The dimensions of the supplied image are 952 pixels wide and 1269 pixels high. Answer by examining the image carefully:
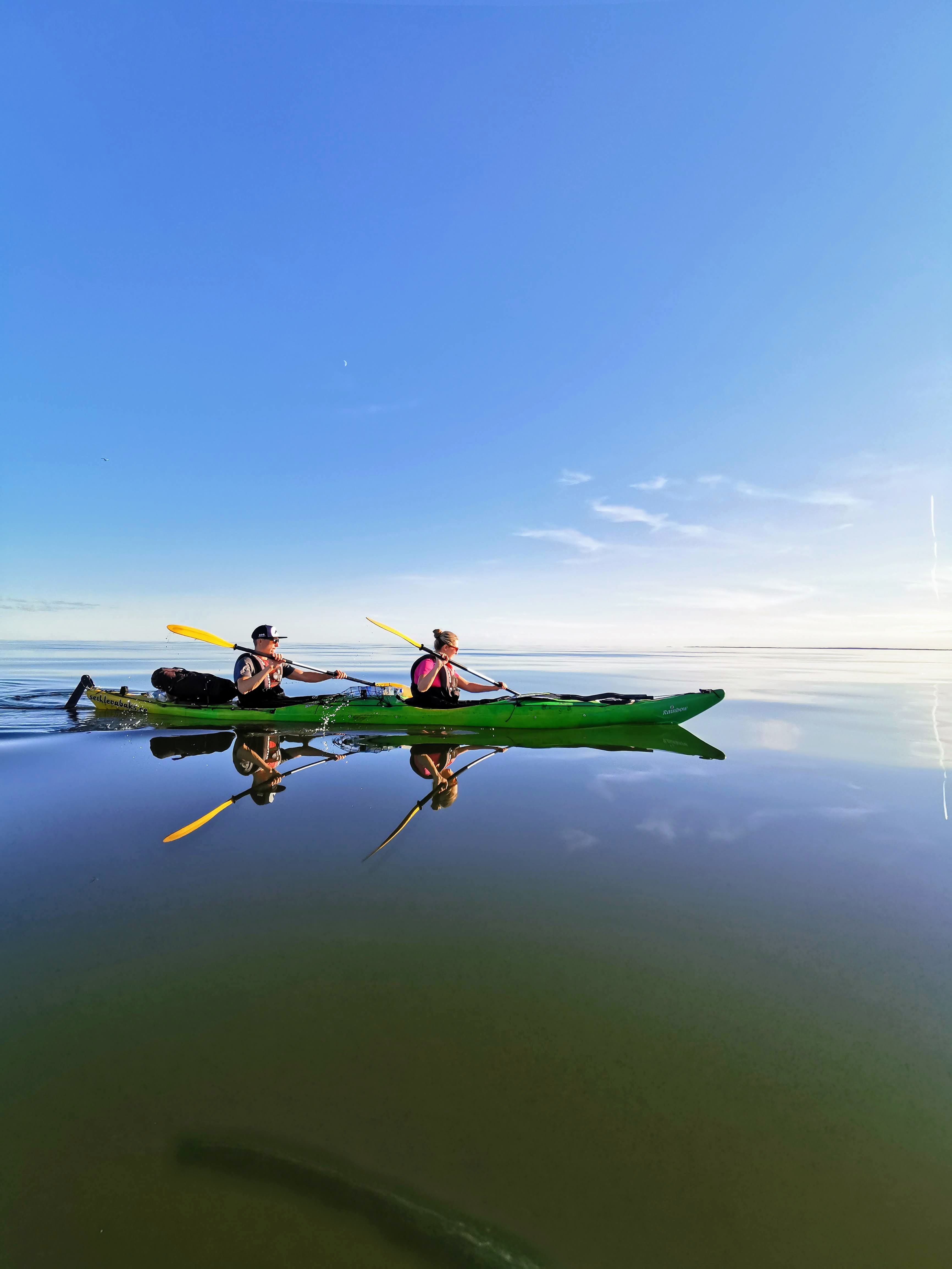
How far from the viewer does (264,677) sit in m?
→ 12.7

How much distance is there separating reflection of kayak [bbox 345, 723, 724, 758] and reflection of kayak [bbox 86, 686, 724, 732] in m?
0.22

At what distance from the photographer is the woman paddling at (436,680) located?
12336mm

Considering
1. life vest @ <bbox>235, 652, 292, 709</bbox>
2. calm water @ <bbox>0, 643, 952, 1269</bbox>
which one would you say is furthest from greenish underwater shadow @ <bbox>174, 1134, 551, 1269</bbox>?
life vest @ <bbox>235, 652, 292, 709</bbox>

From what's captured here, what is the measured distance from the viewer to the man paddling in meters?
12.6

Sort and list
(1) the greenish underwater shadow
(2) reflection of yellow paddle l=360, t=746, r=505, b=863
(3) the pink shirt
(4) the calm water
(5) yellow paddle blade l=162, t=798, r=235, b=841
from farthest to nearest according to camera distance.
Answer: (3) the pink shirt, (5) yellow paddle blade l=162, t=798, r=235, b=841, (2) reflection of yellow paddle l=360, t=746, r=505, b=863, (4) the calm water, (1) the greenish underwater shadow

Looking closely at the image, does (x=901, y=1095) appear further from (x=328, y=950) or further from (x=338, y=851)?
(x=338, y=851)

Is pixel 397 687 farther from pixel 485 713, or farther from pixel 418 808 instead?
pixel 418 808

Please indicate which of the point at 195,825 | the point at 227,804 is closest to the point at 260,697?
the point at 227,804

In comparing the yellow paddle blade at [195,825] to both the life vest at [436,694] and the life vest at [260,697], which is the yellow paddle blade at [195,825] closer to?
the life vest at [436,694]

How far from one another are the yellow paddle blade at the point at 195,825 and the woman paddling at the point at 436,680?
5963 millimetres

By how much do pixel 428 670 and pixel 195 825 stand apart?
22.8ft

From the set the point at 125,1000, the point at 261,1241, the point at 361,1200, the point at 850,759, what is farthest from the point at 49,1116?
the point at 850,759

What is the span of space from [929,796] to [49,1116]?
9047mm

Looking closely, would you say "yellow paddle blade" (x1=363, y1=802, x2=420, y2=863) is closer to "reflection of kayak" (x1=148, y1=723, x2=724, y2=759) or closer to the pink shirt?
"reflection of kayak" (x1=148, y1=723, x2=724, y2=759)
